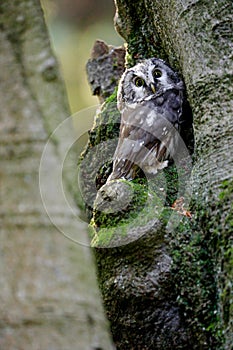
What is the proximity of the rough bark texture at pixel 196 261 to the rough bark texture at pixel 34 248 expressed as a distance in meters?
0.77

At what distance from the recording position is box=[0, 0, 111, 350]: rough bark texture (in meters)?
0.99

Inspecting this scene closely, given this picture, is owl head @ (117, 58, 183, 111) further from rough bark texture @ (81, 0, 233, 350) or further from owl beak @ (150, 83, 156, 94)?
rough bark texture @ (81, 0, 233, 350)

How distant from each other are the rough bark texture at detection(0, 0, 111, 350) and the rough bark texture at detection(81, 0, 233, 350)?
0.77 m

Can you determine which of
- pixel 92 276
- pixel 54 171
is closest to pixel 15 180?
pixel 54 171

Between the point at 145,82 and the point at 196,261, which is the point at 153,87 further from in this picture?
the point at 196,261

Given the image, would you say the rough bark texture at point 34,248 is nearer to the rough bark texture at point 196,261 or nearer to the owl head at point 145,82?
the rough bark texture at point 196,261

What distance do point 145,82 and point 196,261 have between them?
1.43 meters

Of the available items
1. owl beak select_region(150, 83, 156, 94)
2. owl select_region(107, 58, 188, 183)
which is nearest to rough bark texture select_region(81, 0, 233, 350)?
owl select_region(107, 58, 188, 183)

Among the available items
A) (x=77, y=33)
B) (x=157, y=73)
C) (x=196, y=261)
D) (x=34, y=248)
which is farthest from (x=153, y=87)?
(x=34, y=248)

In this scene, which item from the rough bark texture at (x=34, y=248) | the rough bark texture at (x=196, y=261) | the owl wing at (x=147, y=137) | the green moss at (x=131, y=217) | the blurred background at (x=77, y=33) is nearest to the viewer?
the rough bark texture at (x=34, y=248)

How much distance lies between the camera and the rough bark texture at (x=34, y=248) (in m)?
0.99

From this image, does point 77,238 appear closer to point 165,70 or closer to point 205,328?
point 205,328

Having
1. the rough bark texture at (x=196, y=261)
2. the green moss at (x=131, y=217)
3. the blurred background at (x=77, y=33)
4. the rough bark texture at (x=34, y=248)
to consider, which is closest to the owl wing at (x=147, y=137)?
the rough bark texture at (x=196, y=261)

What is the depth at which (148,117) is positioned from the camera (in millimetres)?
2906
